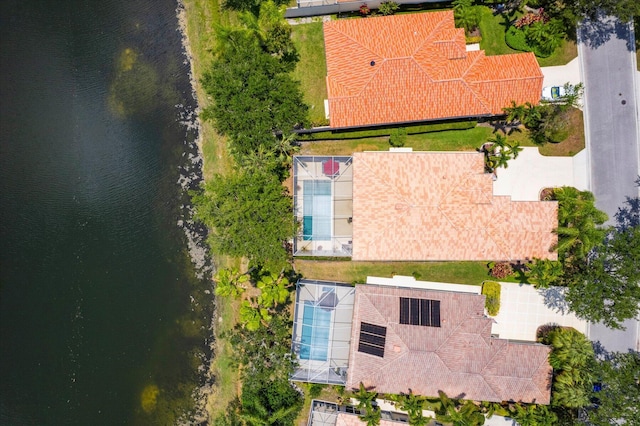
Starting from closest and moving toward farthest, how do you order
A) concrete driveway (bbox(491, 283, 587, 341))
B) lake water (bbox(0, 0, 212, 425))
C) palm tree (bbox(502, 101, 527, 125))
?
palm tree (bbox(502, 101, 527, 125)), concrete driveway (bbox(491, 283, 587, 341)), lake water (bbox(0, 0, 212, 425))

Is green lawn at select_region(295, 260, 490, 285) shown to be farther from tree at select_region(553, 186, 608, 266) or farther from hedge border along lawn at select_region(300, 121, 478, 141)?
hedge border along lawn at select_region(300, 121, 478, 141)

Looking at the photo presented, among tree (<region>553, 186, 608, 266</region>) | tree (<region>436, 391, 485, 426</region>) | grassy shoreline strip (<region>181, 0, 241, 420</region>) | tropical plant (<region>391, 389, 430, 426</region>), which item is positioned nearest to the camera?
tree (<region>553, 186, 608, 266</region>)

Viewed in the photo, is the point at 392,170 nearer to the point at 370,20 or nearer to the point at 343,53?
the point at 343,53

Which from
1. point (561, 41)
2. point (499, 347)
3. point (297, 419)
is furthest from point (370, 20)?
point (297, 419)

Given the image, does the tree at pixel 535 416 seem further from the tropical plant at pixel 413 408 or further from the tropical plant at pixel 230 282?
the tropical plant at pixel 230 282

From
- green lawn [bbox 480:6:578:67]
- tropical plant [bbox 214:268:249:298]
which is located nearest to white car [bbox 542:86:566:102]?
green lawn [bbox 480:6:578:67]

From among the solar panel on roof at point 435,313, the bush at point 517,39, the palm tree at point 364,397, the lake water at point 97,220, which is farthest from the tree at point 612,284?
the lake water at point 97,220
